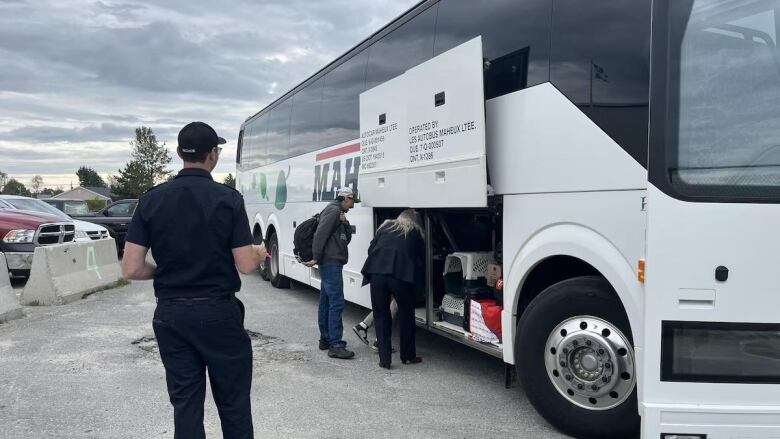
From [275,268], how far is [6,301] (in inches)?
194

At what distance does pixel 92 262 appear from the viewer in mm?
11203

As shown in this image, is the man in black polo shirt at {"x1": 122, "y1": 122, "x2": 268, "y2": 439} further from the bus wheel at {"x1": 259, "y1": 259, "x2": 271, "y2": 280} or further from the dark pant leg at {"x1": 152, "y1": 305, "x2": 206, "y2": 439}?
the bus wheel at {"x1": 259, "y1": 259, "x2": 271, "y2": 280}

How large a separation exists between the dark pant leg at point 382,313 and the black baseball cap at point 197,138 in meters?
3.19

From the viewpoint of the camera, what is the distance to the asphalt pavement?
4.55 meters

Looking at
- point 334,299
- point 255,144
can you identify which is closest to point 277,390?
point 334,299

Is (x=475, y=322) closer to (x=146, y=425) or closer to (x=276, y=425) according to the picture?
(x=276, y=425)

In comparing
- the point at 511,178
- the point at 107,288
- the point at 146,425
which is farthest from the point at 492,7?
the point at 107,288

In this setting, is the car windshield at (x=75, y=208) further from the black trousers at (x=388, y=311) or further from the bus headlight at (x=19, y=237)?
the black trousers at (x=388, y=311)

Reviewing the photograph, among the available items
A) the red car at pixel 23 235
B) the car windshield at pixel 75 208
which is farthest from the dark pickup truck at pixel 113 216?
the red car at pixel 23 235

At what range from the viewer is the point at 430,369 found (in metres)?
6.25

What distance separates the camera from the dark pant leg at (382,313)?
6242mm

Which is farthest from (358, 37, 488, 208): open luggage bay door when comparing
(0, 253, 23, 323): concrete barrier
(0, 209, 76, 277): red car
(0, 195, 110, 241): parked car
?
(0, 195, 110, 241): parked car

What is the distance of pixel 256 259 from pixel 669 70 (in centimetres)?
234

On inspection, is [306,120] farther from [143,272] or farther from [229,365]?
[229,365]
